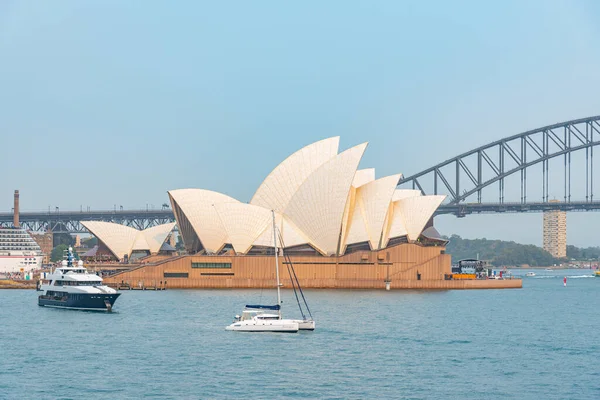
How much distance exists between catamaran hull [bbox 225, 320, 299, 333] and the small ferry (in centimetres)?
1531

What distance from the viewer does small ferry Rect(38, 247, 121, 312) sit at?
65125 mm

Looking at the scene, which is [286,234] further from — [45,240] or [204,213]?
[45,240]

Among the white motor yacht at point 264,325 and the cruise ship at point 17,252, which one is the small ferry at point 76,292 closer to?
the white motor yacht at point 264,325

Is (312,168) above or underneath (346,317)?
above

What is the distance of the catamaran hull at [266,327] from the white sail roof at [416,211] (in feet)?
144

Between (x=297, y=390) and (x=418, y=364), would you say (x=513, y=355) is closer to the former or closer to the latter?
(x=418, y=364)

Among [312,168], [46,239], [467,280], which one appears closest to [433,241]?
[467,280]

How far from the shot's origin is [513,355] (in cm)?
4409

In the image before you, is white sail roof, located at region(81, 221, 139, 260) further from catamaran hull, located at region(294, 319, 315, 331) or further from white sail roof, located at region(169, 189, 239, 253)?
catamaran hull, located at region(294, 319, 315, 331)

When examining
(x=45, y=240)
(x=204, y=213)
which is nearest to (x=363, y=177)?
(x=204, y=213)

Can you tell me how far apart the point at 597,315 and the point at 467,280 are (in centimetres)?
3161

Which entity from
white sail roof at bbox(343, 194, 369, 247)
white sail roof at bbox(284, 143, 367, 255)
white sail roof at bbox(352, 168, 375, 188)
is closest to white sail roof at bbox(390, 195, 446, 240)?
white sail roof at bbox(352, 168, 375, 188)

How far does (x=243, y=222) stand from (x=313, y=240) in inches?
265

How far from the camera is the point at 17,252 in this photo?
125 m
